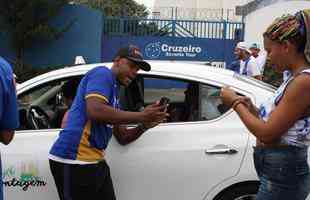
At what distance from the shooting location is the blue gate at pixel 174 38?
72.0 feet

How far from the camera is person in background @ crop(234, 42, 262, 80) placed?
11.2m

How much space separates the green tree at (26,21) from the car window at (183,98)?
14.4 meters

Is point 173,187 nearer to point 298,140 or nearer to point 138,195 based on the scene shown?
point 138,195

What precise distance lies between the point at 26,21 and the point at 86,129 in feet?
50.9

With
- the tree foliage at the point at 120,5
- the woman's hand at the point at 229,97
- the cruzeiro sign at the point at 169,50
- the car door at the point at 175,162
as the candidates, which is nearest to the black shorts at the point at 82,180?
the car door at the point at 175,162

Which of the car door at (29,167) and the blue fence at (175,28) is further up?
the car door at (29,167)

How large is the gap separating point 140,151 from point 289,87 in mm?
1905

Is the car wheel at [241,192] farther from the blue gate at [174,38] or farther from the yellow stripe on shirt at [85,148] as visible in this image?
the blue gate at [174,38]

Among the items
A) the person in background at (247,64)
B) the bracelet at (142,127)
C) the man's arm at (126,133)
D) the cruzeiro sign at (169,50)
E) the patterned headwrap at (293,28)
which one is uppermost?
the patterned headwrap at (293,28)

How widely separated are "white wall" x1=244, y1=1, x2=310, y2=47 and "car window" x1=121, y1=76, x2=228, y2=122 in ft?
51.2

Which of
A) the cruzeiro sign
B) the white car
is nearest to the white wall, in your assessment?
the cruzeiro sign

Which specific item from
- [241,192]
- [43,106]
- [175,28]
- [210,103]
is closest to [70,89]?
[43,106]

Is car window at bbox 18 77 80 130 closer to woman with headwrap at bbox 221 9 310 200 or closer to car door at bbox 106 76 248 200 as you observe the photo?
car door at bbox 106 76 248 200

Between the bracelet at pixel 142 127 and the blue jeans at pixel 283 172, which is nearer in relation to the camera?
the blue jeans at pixel 283 172
